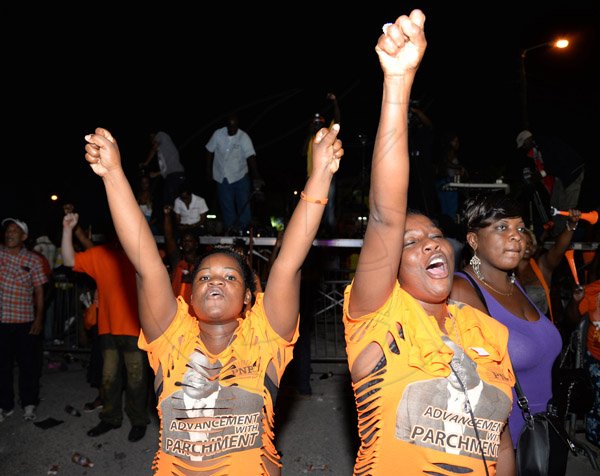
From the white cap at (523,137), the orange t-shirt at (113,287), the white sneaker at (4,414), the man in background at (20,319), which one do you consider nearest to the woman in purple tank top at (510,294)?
the orange t-shirt at (113,287)

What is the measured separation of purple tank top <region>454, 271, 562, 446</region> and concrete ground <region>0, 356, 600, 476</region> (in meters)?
2.36

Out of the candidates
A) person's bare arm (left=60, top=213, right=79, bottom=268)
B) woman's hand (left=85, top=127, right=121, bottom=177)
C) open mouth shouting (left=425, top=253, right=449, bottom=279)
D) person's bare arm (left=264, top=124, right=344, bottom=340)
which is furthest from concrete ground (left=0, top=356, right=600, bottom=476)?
woman's hand (left=85, top=127, right=121, bottom=177)

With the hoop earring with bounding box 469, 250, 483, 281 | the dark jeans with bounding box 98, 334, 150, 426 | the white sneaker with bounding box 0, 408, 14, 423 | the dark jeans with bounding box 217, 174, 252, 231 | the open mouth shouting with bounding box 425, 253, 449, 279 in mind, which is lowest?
the white sneaker with bounding box 0, 408, 14, 423

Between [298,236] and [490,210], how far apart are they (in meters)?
1.37

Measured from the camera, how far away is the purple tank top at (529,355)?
2416 millimetres

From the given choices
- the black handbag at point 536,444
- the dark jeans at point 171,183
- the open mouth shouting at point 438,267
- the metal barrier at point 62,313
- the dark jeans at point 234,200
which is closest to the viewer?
the open mouth shouting at point 438,267

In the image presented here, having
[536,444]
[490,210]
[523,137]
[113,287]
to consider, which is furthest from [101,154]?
[523,137]

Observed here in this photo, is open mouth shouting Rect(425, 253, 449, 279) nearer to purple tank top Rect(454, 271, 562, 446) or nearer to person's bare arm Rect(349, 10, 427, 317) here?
person's bare arm Rect(349, 10, 427, 317)

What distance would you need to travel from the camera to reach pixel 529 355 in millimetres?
2418

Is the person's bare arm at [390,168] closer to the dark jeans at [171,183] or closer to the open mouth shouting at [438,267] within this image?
the open mouth shouting at [438,267]

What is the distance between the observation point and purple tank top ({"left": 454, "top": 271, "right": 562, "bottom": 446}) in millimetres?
2416

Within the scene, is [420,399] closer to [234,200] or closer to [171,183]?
[171,183]

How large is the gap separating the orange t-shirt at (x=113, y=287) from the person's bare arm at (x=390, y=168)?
364 centimetres

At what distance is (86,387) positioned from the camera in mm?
6270
